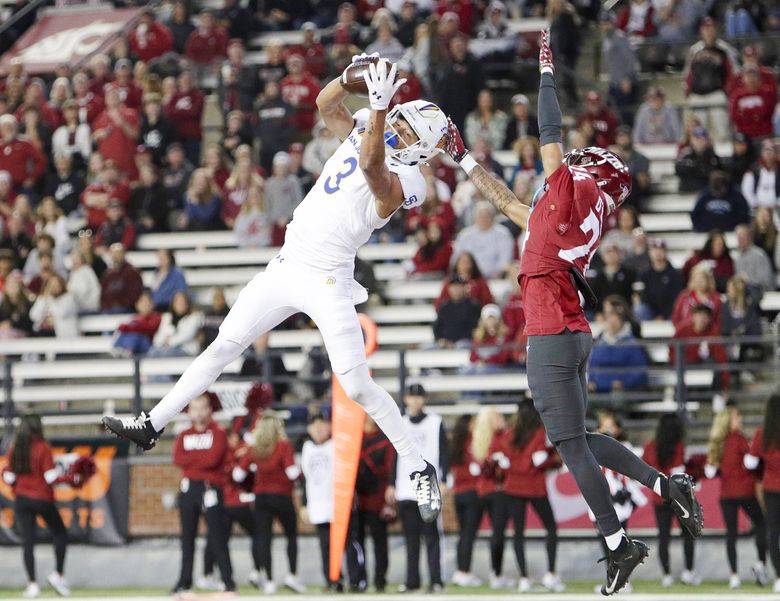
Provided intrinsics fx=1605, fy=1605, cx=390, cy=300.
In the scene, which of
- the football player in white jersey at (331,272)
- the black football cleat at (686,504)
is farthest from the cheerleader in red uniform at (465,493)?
the black football cleat at (686,504)

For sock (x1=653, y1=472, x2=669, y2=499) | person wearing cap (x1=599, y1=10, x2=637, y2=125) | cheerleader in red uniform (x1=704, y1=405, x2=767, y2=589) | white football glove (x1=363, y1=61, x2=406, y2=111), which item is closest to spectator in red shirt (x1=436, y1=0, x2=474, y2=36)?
person wearing cap (x1=599, y1=10, x2=637, y2=125)

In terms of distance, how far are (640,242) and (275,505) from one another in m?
4.61

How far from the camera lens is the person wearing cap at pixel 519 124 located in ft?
60.1

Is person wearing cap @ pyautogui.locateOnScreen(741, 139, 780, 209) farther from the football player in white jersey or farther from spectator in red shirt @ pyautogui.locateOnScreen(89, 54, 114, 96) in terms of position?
the football player in white jersey

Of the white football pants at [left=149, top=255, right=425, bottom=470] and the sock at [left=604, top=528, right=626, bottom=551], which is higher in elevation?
the white football pants at [left=149, top=255, right=425, bottom=470]

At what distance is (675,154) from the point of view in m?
18.3

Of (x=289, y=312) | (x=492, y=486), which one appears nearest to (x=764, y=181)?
(x=492, y=486)

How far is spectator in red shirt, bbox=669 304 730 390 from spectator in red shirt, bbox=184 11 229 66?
28.5 feet

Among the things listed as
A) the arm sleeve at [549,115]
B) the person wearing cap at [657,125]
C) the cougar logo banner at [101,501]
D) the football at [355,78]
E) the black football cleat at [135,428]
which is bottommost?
the cougar logo banner at [101,501]

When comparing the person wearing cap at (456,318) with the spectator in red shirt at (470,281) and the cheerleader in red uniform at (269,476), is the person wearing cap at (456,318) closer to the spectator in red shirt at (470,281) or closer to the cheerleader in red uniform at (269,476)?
the spectator in red shirt at (470,281)

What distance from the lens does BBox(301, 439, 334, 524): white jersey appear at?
14508 mm

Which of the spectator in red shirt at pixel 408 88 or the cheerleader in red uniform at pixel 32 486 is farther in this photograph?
the spectator in red shirt at pixel 408 88

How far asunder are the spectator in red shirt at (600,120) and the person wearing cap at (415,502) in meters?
4.53

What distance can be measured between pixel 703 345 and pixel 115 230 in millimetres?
7383
